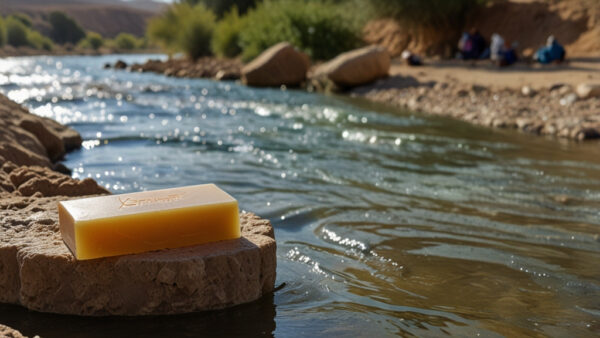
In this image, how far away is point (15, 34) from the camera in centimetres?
4491

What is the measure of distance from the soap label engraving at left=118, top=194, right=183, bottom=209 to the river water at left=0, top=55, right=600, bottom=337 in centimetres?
50

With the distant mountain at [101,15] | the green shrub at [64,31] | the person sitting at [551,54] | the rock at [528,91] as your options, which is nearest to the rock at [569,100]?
the rock at [528,91]

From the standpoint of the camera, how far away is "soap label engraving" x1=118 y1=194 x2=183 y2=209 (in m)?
2.94

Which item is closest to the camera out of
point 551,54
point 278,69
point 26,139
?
point 26,139

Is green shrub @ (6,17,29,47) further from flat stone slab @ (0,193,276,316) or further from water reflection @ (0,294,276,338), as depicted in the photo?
water reflection @ (0,294,276,338)

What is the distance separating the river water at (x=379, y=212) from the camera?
298cm

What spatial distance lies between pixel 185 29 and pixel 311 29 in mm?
9282

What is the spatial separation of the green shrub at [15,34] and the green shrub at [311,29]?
28472mm

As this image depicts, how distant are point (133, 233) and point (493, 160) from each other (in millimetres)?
5693

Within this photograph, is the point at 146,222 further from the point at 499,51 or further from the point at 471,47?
the point at 471,47

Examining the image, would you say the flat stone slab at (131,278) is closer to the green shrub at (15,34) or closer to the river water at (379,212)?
the river water at (379,212)

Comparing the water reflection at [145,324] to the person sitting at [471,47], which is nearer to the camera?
the water reflection at [145,324]

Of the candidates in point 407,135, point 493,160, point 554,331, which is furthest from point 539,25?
point 554,331

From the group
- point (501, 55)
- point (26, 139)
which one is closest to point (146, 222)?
point (26, 139)
